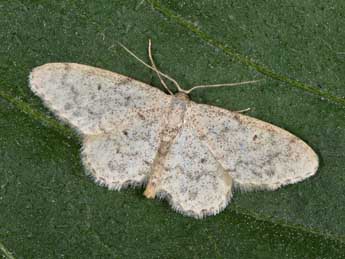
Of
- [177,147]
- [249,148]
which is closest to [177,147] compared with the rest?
[177,147]

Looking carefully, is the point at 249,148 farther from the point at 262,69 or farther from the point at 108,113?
the point at 108,113

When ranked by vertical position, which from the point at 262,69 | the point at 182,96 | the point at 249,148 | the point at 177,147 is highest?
the point at 262,69

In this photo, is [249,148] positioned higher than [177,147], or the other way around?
[249,148]

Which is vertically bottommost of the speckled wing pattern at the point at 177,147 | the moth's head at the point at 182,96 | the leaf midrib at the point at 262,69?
the speckled wing pattern at the point at 177,147

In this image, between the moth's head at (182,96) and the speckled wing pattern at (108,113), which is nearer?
the speckled wing pattern at (108,113)

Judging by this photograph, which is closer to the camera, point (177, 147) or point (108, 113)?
point (108, 113)

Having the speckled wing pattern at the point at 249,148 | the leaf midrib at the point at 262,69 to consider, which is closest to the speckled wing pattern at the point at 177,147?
the speckled wing pattern at the point at 249,148

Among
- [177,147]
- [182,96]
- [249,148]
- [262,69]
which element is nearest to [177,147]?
[177,147]

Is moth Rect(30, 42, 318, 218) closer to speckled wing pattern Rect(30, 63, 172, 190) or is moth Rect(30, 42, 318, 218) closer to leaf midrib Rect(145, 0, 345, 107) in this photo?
speckled wing pattern Rect(30, 63, 172, 190)

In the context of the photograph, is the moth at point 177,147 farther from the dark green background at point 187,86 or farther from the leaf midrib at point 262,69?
the leaf midrib at point 262,69
